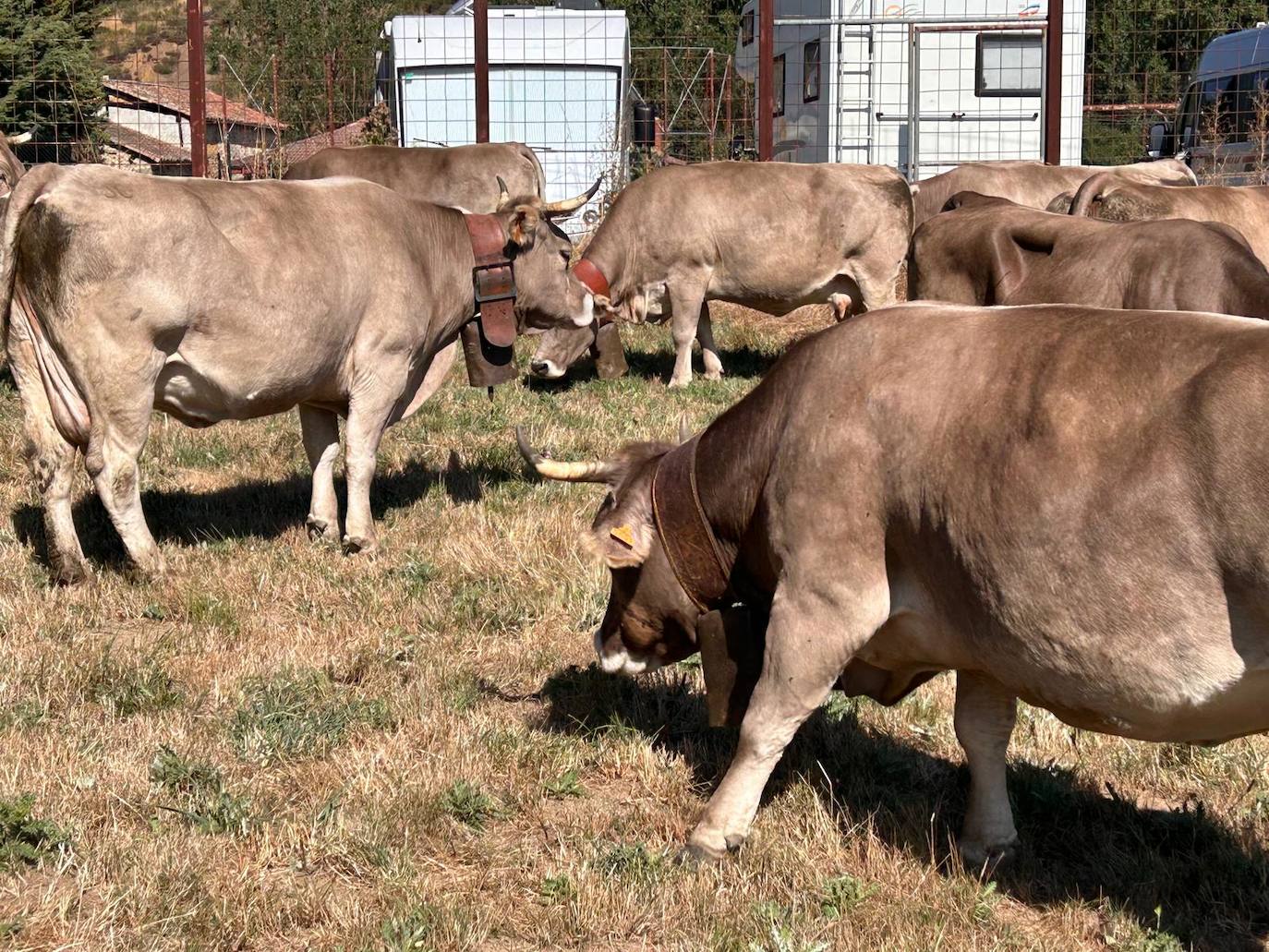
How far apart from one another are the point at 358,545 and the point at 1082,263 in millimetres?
4488

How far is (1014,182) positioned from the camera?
1484 centimetres

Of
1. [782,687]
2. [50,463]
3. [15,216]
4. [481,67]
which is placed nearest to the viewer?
[782,687]

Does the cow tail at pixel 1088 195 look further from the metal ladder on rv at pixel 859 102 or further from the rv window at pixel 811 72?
the rv window at pixel 811 72

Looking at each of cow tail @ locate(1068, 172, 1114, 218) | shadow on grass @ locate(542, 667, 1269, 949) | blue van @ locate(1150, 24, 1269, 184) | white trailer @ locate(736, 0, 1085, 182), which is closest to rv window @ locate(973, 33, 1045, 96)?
white trailer @ locate(736, 0, 1085, 182)

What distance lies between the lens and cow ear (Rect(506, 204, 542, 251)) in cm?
855

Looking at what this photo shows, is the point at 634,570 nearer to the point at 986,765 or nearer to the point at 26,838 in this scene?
the point at 986,765

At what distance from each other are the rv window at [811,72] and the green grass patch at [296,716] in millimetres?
17429

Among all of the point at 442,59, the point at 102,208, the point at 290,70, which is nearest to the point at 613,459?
the point at 102,208

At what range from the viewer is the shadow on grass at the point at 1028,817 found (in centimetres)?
411

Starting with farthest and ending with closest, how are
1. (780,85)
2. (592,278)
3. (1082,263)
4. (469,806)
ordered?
1. (780,85)
2. (592,278)
3. (1082,263)
4. (469,806)

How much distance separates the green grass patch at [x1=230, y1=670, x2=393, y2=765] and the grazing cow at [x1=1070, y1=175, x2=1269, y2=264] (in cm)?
743

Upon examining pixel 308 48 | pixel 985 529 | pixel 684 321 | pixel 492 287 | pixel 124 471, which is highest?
pixel 308 48

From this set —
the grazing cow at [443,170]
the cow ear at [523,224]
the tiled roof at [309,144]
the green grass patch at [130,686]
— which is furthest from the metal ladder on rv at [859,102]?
the green grass patch at [130,686]

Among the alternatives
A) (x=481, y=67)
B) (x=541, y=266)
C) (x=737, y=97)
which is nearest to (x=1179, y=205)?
(x=541, y=266)
